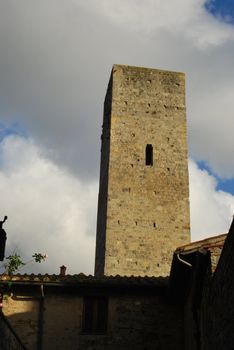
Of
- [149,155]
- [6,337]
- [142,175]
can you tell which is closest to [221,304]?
[6,337]

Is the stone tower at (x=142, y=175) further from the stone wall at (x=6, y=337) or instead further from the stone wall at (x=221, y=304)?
the stone wall at (x=221, y=304)

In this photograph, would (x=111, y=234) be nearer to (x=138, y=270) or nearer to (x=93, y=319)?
(x=138, y=270)

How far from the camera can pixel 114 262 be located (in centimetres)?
1933

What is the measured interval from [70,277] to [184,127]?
438 inches

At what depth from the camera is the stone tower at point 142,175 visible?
64.8ft

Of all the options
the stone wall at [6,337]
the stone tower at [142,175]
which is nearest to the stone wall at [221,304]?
the stone wall at [6,337]

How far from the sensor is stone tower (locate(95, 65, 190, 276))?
778 inches

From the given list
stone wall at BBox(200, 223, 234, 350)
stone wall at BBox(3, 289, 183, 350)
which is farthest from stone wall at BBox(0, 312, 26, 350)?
stone wall at BBox(200, 223, 234, 350)

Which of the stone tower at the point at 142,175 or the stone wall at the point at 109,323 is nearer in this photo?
the stone wall at the point at 109,323

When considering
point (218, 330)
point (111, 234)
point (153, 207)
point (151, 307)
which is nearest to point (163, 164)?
point (153, 207)

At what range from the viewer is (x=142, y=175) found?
21125mm

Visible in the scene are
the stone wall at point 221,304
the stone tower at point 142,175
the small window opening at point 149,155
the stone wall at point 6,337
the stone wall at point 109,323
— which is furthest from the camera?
the small window opening at point 149,155

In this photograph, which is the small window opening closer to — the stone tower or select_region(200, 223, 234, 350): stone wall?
the stone tower

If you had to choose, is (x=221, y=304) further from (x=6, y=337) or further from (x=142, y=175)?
(x=142, y=175)
